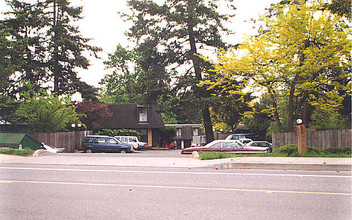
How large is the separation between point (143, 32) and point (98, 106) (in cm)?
1324

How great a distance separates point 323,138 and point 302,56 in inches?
186

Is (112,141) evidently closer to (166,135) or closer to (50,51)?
(50,51)

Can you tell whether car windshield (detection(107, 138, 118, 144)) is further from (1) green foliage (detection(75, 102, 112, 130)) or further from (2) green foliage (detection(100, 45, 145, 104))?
(2) green foliage (detection(100, 45, 145, 104))

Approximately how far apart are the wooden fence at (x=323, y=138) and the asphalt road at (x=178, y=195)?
28.6 ft

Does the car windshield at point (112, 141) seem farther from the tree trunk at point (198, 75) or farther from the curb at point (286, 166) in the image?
the curb at point (286, 166)

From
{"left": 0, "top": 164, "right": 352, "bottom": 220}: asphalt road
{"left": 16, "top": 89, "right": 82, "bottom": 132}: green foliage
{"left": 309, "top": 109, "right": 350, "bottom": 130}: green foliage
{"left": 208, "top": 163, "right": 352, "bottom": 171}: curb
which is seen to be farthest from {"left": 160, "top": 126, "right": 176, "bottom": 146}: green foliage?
{"left": 0, "top": 164, "right": 352, "bottom": 220}: asphalt road

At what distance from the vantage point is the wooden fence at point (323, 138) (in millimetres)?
18263

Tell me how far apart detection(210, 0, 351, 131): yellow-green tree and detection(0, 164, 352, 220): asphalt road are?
948cm

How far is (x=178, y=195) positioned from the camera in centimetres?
776

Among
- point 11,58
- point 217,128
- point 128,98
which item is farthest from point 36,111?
point 128,98

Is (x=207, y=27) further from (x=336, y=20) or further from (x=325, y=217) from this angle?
(x=325, y=217)

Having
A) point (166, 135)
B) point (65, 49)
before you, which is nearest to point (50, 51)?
point (65, 49)

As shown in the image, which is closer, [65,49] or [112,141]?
[112,141]

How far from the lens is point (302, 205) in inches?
263
